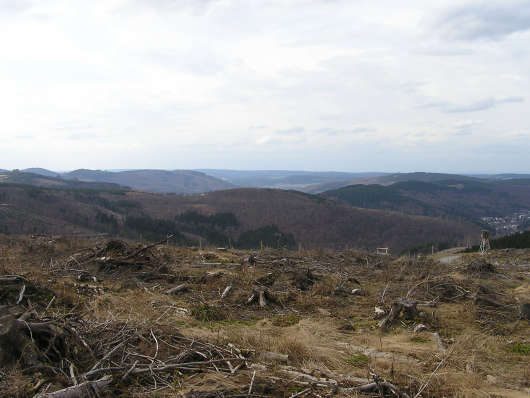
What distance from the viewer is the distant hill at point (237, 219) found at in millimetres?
84062

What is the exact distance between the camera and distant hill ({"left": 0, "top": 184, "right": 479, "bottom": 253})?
84.1m

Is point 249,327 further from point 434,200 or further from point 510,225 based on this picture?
point 434,200

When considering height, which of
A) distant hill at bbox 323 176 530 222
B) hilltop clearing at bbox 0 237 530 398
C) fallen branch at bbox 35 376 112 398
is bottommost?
distant hill at bbox 323 176 530 222

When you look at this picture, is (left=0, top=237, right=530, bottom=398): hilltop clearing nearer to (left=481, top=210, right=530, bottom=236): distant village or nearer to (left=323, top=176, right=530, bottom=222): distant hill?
(left=481, top=210, right=530, bottom=236): distant village

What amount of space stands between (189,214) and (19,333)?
3989 inches

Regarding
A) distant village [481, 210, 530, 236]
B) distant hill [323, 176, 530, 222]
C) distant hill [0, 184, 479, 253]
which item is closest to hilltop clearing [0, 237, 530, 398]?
distant hill [0, 184, 479, 253]

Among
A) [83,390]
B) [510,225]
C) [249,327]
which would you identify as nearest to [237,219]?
[510,225]

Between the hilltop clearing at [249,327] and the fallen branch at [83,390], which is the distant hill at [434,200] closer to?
the hilltop clearing at [249,327]

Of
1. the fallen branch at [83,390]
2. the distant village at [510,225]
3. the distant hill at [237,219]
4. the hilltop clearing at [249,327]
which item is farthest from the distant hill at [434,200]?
the fallen branch at [83,390]

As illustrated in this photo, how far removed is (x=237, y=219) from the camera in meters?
107

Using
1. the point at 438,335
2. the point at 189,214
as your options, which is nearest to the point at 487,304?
the point at 438,335

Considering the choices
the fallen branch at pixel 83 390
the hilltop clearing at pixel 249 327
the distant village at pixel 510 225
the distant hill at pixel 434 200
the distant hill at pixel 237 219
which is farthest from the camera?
the distant hill at pixel 434 200

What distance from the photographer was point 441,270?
1336cm

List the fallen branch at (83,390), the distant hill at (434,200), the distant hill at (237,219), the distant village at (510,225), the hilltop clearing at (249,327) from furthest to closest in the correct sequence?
the distant hill at (434,200), the distant village at (510,225), the distant hill at (237,219), the hilltop clearing at (249,327), the fallen branch at (83,390)
